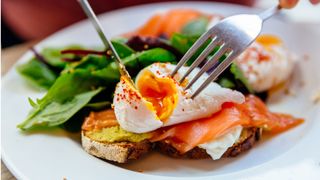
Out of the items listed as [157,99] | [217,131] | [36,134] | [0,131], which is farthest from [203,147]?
[0,131]

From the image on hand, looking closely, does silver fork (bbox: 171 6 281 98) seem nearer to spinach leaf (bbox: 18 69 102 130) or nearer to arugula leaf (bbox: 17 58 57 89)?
spinach leaf (bbox: 18 69 102 130)

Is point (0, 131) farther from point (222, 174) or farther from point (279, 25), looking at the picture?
point (279, 25)

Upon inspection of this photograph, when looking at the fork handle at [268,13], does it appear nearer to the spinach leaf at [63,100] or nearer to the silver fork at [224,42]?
the silver fork at [224,42]

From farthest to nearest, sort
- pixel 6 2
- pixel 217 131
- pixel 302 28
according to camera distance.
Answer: pixel 6 2, pixel 302 28, pixel 217 131

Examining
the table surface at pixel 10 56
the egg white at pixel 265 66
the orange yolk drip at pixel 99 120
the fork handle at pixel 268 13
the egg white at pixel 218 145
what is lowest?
the egg white at pixel 265 66

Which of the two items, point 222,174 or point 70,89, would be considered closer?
point 222,174

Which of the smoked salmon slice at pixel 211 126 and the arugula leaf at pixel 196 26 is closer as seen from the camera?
the smoked salmon slice at pixel 211 126

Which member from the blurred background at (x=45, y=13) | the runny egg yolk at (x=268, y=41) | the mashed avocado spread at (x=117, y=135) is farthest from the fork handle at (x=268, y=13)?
the blurred background at (x=45, y=13)

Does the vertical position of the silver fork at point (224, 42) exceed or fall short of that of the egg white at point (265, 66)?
it exceeds it
